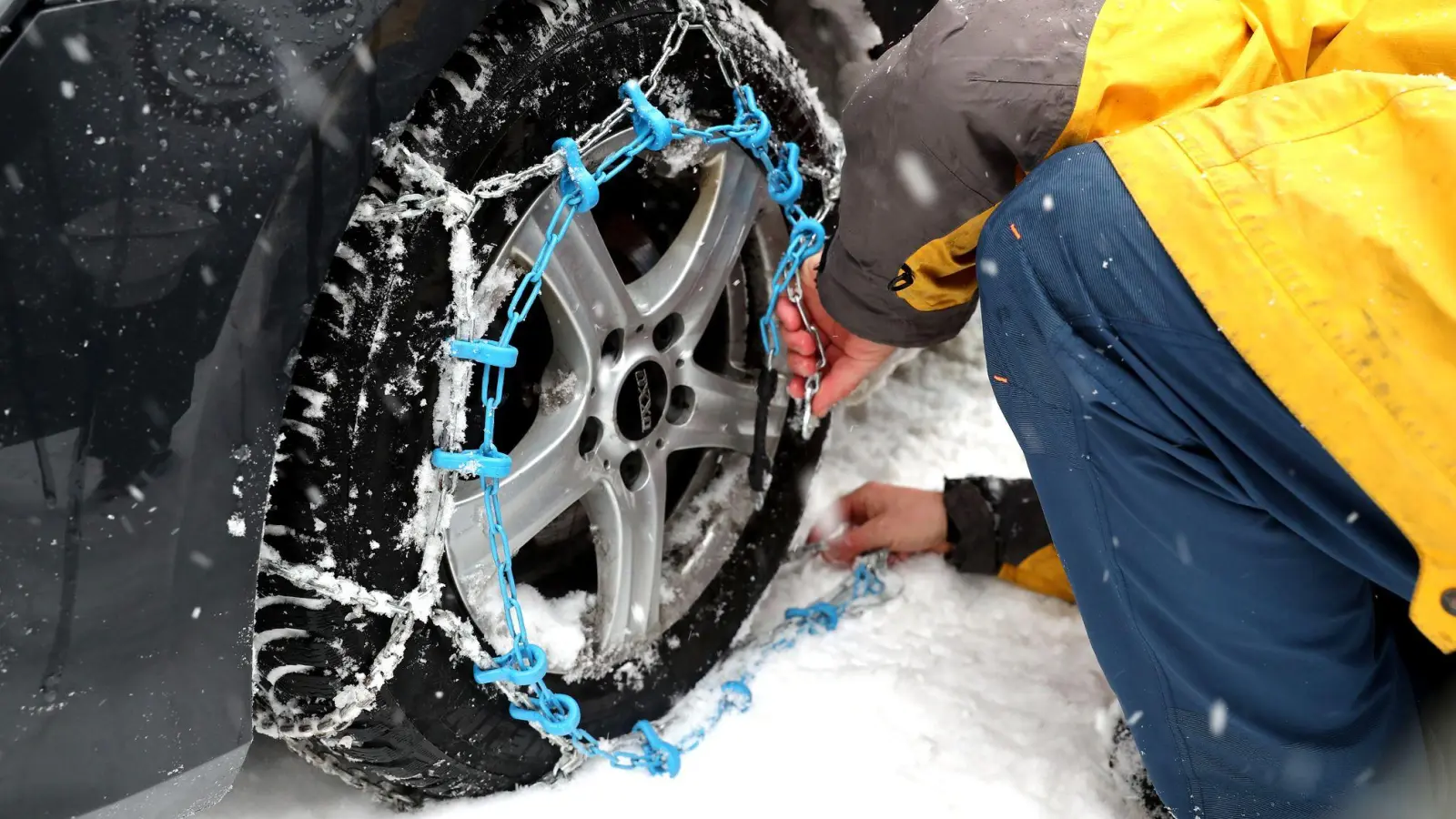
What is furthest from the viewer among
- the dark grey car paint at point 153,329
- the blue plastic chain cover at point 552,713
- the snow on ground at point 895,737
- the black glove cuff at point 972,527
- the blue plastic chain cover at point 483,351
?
the black glove cuff at point 972,527

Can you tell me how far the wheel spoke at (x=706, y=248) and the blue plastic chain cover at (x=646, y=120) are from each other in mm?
191

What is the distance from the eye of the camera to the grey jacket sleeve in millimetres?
1084

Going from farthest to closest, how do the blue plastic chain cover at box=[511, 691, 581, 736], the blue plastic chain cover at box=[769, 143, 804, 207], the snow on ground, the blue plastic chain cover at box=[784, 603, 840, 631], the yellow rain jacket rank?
the blue plastic chain cover at box=[784, 603, 840, 631] → the blue plastic chain cover at box=[769, 143, 804, 207] → the snow on ground → the blue plastic chain cover at box=[511, 691, 581, 736] → the yellow rain jacket

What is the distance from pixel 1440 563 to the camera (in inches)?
35.9

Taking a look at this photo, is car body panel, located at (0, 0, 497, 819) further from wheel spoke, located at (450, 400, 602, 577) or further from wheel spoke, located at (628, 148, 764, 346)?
wheel spoke, located at (628, 148, 764, 346)

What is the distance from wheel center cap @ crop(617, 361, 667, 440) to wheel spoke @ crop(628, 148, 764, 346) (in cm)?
7

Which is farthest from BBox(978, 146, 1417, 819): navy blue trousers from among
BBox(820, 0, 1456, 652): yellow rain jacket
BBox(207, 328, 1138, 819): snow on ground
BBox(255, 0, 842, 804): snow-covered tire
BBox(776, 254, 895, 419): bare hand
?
BBox(255, 0, 842, 804): snow-covered tire

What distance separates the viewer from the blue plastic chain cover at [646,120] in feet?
4.04

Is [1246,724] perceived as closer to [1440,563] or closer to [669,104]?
[1440,563]

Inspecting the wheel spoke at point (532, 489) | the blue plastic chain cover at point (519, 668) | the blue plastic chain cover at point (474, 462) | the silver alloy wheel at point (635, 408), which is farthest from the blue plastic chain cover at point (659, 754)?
the blue plastic chain cover at point (474, 462)

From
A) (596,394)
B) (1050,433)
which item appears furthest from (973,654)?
(596,394)

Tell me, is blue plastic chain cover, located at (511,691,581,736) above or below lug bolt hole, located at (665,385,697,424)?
below

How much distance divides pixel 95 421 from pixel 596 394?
624 millimetres

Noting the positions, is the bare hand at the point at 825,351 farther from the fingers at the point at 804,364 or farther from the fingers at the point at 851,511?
the fingers at the point at 851,511
